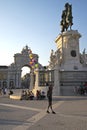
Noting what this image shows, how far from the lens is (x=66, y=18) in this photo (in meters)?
44.8

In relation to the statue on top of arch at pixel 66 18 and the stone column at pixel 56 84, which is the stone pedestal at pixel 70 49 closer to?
the stone column at pixel 56 84

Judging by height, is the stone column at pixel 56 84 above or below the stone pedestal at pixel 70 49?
below

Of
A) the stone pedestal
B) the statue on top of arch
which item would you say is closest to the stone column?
the stone pedestal

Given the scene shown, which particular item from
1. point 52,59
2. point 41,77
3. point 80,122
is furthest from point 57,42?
point 80,122

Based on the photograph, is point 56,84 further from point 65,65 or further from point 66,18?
point 66,18

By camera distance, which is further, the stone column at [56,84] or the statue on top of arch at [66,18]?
the statue on top of arch at [66,18]

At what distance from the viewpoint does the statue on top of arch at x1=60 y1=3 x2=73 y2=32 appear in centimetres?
4391

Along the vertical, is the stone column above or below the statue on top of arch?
below

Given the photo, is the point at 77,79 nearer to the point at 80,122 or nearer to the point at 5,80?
the point at 80,122

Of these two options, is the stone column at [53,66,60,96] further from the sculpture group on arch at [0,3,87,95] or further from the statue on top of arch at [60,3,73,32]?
the statue on top of arch at [60,3,73,32]

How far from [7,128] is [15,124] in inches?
38.9

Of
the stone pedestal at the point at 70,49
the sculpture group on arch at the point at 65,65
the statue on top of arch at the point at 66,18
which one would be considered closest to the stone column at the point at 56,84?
the sculpture group on arch at the point at 65,65

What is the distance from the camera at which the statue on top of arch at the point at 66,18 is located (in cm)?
4391

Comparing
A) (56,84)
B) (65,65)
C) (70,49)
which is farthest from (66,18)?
(56,84)
